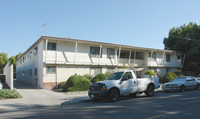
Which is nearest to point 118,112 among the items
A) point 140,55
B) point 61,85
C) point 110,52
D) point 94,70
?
A: point 61,85

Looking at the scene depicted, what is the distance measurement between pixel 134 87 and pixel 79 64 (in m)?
11.0

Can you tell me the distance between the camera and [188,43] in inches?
1336

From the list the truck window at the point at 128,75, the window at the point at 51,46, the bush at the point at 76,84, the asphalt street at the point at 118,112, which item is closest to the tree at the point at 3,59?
the window at the point at 51,46

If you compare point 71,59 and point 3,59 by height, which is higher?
point 3,59

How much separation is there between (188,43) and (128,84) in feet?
85.7

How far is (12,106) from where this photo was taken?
37.1ft

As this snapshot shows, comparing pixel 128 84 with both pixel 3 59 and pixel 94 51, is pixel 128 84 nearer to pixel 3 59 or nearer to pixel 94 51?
pixel 94 51

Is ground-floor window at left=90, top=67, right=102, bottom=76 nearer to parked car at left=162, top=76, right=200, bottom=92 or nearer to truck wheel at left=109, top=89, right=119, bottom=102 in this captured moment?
parked car at left=162, top=76, right=200, bottom=92

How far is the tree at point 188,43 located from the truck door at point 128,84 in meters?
22.3

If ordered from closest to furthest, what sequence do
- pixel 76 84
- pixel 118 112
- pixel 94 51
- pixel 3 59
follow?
1. pixel 118 112
2. pixel 76 84
3. pixel 94 51
4. pixel 3 59

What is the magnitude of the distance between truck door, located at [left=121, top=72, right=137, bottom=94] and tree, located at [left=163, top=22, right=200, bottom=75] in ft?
73.3

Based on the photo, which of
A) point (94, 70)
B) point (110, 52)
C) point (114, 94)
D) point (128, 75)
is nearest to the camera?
point (114, 94)

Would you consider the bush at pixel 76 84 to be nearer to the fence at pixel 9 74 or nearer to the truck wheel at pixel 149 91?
the fence at pixel 9 74

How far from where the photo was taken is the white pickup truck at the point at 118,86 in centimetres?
1175
